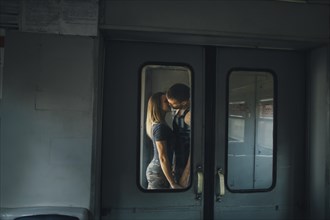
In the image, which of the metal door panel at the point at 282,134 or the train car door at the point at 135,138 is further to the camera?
the metal door panel at the point at 282,134

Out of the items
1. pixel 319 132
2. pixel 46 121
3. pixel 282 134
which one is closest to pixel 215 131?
pixel 282 134

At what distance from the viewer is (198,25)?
6.82 ft

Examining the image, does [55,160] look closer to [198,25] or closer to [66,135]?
[66,135]

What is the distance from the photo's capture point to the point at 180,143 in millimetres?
2320

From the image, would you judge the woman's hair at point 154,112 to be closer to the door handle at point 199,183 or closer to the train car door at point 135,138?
the train car door at point 135,138

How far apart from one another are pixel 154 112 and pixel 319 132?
121cm

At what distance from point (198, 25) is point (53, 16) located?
0.91 meters

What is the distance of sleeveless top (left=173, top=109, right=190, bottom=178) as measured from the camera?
2.31 meters

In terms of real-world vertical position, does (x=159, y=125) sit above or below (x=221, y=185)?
above

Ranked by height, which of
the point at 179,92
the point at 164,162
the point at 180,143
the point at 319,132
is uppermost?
the point at 179,92

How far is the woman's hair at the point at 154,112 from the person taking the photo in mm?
2287

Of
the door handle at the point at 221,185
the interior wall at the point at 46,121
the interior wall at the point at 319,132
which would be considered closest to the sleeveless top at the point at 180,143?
the door handle at the point at 221,185

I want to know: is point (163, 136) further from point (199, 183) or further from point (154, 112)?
point (199, 183)

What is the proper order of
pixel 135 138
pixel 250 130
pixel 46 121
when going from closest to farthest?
1. pixel 46 121
2. pixel 135 138
3. pixel 250 130
